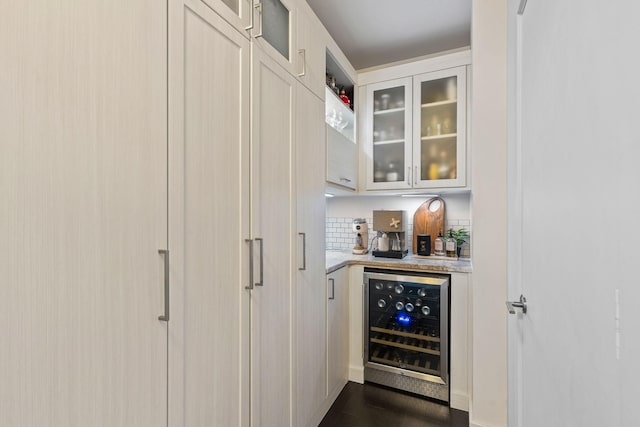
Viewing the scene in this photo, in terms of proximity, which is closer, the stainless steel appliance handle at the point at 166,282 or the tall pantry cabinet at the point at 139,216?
the tall pantry cabinet at the point at 139,216

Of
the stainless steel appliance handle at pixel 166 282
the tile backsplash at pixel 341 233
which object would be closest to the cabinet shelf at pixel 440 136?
the tile backsplash at pixel 341 233

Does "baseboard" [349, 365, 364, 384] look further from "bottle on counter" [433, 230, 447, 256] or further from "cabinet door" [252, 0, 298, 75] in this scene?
"cabinet door" [252, 0, 298, 75]

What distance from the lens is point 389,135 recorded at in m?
2.42

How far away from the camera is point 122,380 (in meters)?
0.69

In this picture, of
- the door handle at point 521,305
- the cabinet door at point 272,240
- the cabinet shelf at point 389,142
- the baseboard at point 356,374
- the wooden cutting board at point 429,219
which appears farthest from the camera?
the wooden cutting board at point 429,219

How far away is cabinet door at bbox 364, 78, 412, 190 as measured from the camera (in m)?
2.33

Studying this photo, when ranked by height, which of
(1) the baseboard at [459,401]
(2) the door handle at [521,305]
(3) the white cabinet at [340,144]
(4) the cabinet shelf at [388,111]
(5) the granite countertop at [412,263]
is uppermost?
(4) the cabinet shelf at [388,111]

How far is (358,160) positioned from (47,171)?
2.14 metres

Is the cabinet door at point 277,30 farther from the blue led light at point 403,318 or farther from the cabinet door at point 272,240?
the blue led light at point 403,318

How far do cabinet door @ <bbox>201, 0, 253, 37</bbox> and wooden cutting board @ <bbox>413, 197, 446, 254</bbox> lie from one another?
2.03 m

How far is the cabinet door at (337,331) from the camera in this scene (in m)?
1.94

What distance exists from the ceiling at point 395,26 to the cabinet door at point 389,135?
11.2 inches

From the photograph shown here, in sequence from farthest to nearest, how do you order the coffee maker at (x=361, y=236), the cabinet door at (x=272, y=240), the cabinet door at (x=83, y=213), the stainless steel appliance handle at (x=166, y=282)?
the coffee maker at (x=361, y=236) → the cabinet door at (x=272, y=240) → the stainless steel appliance handle at (x=166, y=282) → the cabinet door at (x=83, y=213)

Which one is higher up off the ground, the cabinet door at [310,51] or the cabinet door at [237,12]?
the cabinet door at [310,51]
